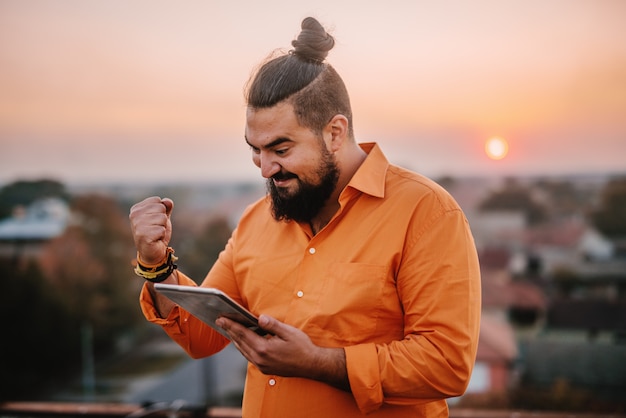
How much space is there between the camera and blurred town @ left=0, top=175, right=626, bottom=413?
65.7ft

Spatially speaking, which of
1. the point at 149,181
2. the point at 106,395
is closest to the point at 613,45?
the point at 149,181

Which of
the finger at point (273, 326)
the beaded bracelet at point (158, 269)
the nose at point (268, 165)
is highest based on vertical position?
Answer: the nose at point (268, 165)

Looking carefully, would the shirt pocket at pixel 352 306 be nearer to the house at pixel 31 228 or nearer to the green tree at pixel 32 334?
the house at pixel 31 228

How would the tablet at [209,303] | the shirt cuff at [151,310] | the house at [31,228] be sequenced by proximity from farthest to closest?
the house at [31,228] < the shirt cuff at [151,310] < the tablet at [209,303]

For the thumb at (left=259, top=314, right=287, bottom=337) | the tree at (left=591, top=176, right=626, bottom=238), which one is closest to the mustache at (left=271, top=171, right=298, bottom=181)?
the thumb at (left=259, top=314, right=287, bottom=337)

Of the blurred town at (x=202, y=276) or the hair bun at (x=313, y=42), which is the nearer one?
the hair bun at (x=313, y=42)

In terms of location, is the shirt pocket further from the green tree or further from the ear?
Answer: the green tree

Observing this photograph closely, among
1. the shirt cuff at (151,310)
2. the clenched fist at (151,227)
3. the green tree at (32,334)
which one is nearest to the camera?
the clenched fist at (151,227)

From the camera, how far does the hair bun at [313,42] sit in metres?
1.53

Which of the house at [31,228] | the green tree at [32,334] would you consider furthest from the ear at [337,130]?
the green tree at [32,334]

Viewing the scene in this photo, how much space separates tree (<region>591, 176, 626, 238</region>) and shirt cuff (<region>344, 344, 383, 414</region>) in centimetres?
2276

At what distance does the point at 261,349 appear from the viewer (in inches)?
53.5

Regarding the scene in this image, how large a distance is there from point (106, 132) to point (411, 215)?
22029mm

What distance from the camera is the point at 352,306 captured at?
4.65 ft
